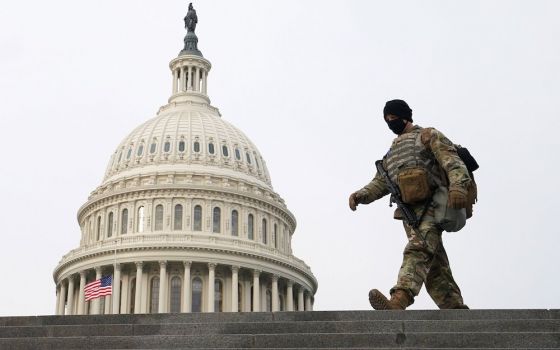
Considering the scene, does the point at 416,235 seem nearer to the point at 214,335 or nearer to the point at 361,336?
the point at 361,336

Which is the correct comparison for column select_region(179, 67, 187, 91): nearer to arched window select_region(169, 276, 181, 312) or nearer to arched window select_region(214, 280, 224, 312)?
arched window select_region(169, 276, 181, 312)

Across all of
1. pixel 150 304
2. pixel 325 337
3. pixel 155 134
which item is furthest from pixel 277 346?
pixel 155 134

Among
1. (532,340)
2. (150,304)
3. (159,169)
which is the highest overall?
(159,169)

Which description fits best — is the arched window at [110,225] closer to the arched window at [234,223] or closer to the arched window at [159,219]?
the arched window at [159,219]

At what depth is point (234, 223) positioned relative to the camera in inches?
2849

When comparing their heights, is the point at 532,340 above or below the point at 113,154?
below

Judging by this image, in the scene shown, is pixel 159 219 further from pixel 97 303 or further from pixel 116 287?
pixel 97 303

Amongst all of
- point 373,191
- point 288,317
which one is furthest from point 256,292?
point 288,317

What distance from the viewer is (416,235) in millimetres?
10688

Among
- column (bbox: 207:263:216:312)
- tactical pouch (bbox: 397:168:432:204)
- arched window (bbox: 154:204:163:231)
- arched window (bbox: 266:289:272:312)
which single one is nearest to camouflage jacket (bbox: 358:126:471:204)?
tactical pouch (bbox: 397:168:432:204)

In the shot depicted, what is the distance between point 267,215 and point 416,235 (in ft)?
212

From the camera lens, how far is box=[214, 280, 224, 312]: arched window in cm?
6650

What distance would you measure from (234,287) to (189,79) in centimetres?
2679

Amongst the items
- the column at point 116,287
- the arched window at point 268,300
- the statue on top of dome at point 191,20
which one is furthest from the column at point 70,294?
the statue on top of dome at point 191,20
